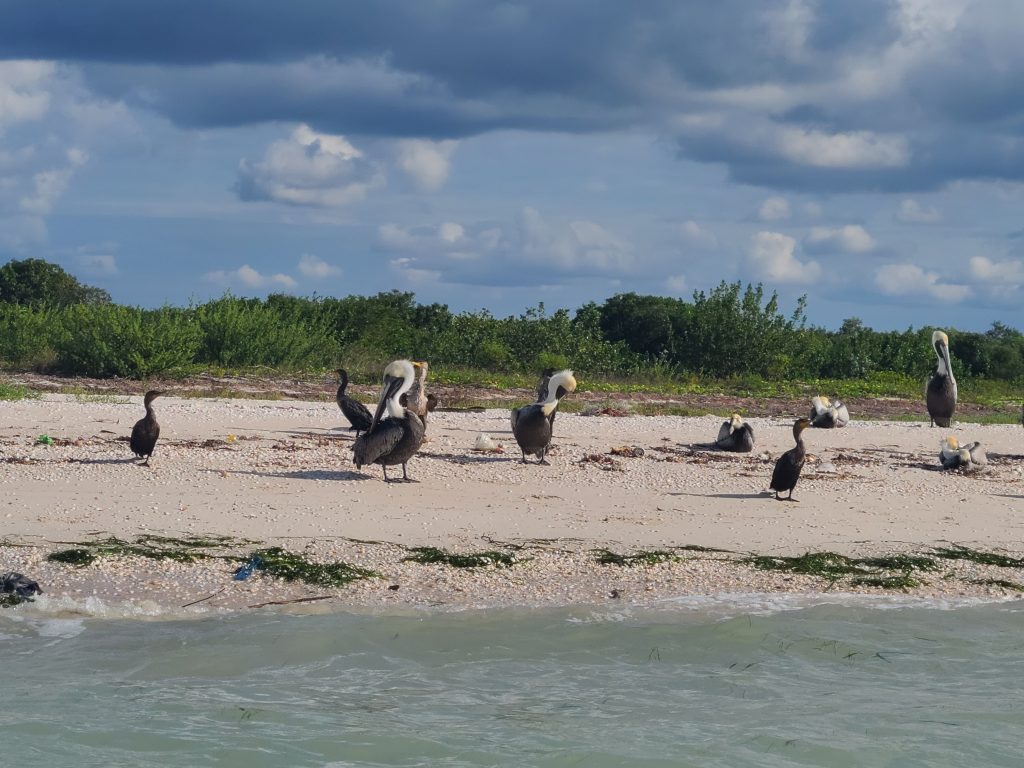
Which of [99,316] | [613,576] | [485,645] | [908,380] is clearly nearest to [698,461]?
[613,576]

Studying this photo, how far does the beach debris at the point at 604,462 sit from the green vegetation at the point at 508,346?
10.6 meters

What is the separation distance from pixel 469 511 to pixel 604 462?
3.04 meters

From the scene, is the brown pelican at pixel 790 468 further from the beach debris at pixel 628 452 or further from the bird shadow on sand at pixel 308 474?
the bird shadow on sand at pixel 308 474

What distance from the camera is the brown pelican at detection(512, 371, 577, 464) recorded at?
12.6 m

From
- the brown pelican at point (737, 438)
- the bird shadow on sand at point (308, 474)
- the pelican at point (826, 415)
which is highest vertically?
the pelican at point (826, 415)

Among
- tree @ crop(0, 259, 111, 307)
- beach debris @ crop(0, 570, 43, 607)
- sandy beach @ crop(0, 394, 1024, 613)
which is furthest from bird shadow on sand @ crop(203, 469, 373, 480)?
tree @ crop(0, 259, 111, 307)

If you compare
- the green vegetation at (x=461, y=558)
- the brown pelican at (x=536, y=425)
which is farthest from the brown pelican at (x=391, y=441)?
the green vegetation at (x=461, y=558)

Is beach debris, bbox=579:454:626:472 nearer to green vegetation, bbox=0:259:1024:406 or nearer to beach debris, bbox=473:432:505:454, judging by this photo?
beach debris, bbox=473:432:505:454

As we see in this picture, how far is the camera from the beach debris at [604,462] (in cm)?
1286

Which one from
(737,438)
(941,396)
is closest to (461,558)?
(737,438)

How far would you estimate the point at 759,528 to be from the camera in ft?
34.0

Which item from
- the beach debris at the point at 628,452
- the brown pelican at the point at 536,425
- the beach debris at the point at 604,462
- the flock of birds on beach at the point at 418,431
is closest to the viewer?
the flock of birds on beach at the point at 418,431

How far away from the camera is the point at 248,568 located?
862cm

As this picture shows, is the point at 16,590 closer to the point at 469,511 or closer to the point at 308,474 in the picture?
the point at 469,511
